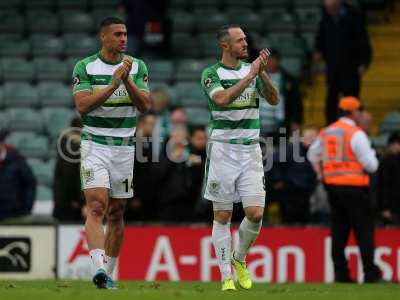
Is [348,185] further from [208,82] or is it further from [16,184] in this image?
[16,184]

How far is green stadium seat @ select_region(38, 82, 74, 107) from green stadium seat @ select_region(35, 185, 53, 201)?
2272mm

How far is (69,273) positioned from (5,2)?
7997 mm

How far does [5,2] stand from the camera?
24.4 meters

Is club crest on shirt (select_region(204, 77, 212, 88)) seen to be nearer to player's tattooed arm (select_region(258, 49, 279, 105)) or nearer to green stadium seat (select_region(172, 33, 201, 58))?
player's tattooed arm (select_region(258, 49, 279, 105))

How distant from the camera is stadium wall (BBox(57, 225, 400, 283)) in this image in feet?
58.0

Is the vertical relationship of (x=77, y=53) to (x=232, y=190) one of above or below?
above

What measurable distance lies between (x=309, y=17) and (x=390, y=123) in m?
2.96

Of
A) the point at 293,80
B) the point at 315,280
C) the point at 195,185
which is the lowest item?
the point at 315,280

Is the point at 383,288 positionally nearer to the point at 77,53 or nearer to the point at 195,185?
the point at 195,185

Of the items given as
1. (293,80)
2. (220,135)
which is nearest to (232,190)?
(220,135)

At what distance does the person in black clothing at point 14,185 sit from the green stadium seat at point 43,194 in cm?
157

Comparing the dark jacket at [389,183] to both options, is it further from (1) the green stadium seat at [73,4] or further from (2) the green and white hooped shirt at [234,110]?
(1) the green stadium seat at [73,4]

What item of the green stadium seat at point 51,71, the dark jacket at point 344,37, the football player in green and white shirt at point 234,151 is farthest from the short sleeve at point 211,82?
the green stadium seat at point 51,71

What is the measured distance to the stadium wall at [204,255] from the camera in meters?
17.7
